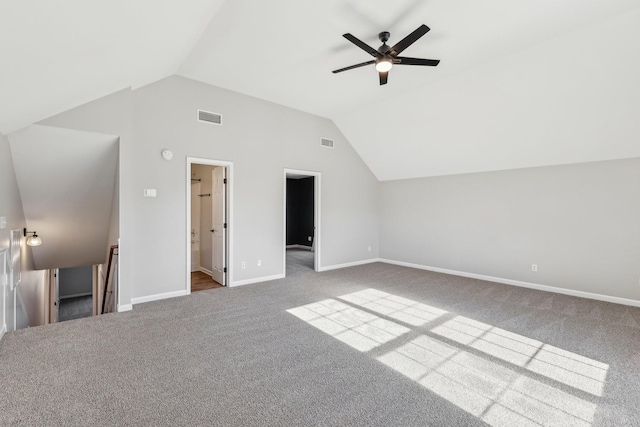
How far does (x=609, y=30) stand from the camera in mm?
3002

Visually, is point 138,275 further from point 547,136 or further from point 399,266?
point 547,136

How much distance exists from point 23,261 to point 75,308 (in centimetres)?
487

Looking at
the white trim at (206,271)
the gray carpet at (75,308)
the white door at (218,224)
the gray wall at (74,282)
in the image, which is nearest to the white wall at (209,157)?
the white door at (218,224)

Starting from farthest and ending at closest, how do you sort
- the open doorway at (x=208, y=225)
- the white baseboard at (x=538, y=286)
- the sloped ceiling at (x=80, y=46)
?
the open doorway at (x=208, y=225)
the white baseboard at (x=538, y=286)
the sloped ceiling at (x=80, y=46)

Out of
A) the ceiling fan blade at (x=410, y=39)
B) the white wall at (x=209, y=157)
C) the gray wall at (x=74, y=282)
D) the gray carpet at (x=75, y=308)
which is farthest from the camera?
the gray wall at (x=74, y=282)

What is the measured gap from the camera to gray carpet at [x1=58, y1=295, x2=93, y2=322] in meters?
7.73

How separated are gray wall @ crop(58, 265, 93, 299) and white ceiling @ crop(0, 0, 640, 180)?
751cm

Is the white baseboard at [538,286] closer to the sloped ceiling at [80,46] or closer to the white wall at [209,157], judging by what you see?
the white wall at [209,157]

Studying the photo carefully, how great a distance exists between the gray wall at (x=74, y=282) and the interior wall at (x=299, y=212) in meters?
6.36

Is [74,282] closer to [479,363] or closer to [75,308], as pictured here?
[75,308]

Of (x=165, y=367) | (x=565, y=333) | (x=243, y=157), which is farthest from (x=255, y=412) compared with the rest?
(x=243, y=157)

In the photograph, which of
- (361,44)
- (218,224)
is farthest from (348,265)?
(361,44)

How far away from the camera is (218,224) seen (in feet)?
17.4

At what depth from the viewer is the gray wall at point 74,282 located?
27.9 feet
